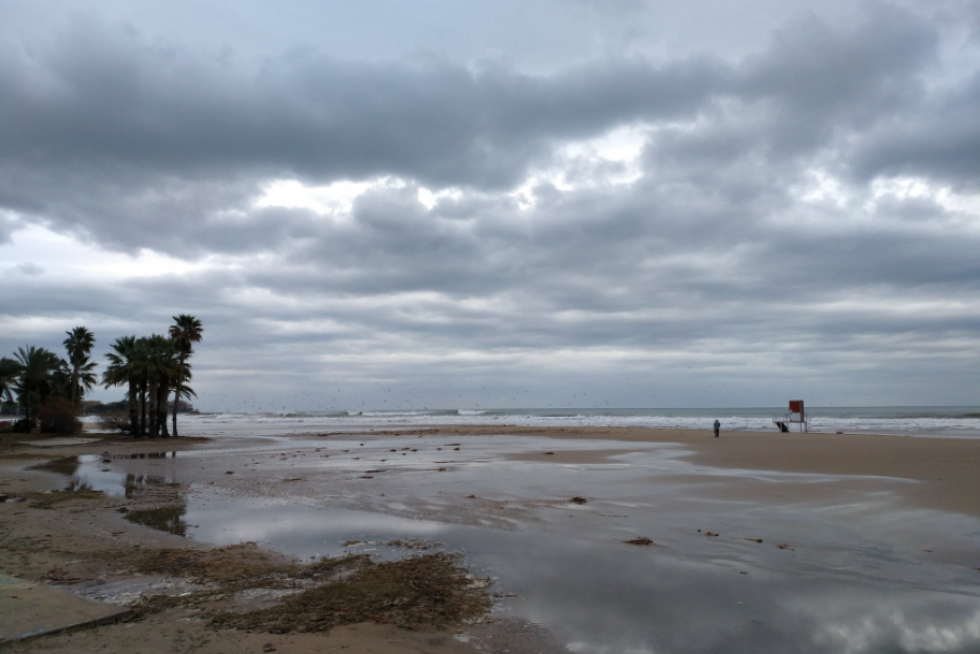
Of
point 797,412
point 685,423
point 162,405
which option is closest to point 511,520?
point 797,412

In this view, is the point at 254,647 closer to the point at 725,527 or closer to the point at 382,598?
the point at 382,598

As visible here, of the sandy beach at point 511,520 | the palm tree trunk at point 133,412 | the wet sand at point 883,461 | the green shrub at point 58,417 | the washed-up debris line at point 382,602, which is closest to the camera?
the sandy beach at point 511,520

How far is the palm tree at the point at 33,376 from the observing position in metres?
55.4

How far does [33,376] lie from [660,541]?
63409 mm

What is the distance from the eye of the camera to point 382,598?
7.45 metres

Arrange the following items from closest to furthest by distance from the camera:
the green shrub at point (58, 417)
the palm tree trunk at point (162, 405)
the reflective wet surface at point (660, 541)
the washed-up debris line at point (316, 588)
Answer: the washed-up debris line at point (316, 588) < the reflective wet surface at point (660, 541) < the green shrub at point (58, 417) < the palm tree trunk at point (162, 405)

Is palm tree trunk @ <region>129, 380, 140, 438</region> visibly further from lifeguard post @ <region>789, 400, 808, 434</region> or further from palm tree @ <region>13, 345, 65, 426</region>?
lifeguard post @ <region>789, 400, 808, 434</region>

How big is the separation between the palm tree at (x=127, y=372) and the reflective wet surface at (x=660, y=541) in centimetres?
3333

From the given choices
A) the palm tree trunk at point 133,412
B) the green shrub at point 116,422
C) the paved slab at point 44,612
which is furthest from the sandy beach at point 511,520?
the green shrub at point 116,422

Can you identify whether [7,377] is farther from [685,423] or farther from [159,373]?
[685,423]

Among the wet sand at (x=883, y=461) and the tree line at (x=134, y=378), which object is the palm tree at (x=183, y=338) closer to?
the tree line at (x=134, y=378)

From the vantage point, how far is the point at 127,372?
167 feet

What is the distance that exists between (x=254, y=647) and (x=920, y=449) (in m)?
33.9

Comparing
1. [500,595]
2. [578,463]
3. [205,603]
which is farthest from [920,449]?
[205,603]
